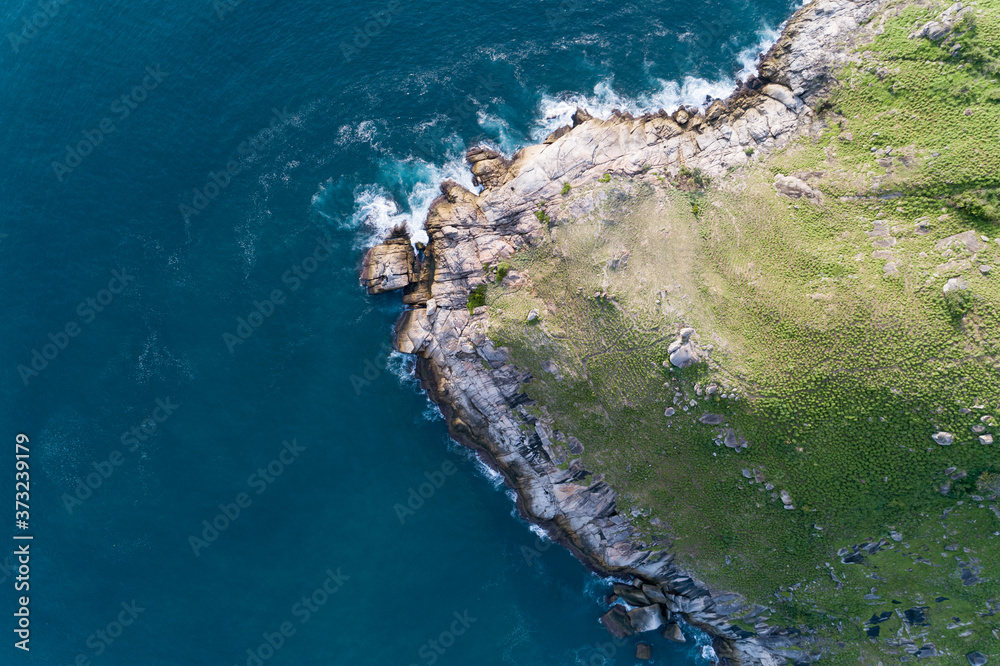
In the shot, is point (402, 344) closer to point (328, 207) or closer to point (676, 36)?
point (328, 207)

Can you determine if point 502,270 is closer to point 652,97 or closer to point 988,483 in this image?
point 652,97

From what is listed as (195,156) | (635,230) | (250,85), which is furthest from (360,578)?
(250,85)

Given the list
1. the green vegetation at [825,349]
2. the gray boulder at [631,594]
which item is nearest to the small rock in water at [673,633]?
the gray boulder at [631,594]

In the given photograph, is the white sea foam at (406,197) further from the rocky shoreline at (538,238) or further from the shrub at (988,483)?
the shrub at (988,483)

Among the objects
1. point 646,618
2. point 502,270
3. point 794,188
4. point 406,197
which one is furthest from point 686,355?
point 406,197

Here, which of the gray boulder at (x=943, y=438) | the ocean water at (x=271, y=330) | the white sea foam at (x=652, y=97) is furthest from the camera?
the white sea foam at (x=652, y=97)

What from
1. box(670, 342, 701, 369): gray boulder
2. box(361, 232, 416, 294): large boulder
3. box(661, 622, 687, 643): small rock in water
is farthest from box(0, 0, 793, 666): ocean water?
box(670, 342, 701, 369): gray boulder
